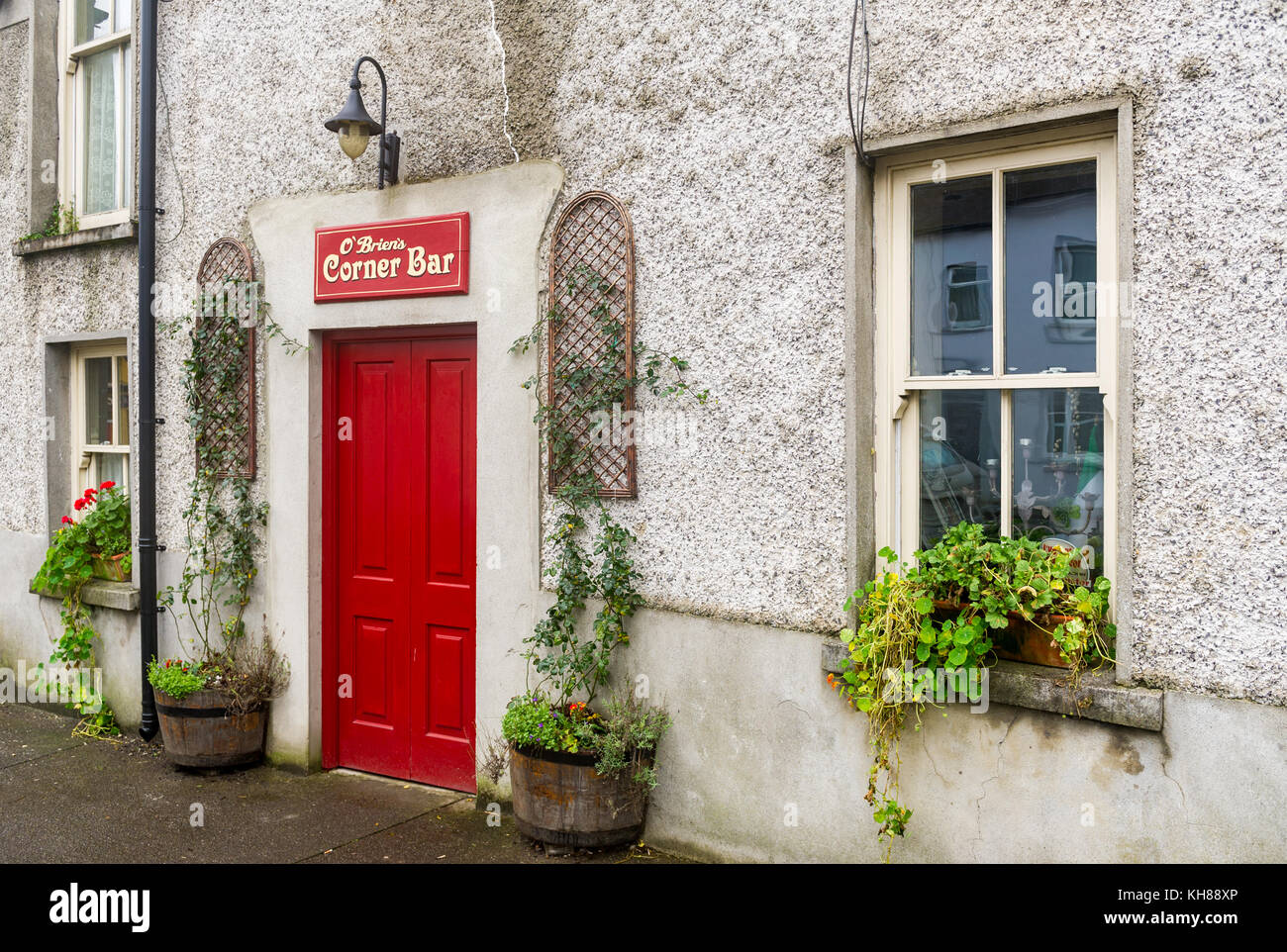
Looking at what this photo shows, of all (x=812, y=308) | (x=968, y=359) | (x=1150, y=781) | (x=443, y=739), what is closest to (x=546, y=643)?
(x=443, y=739)

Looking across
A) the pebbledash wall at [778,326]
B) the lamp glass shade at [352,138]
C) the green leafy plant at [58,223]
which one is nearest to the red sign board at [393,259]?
the pebbledash wall at [778,326]

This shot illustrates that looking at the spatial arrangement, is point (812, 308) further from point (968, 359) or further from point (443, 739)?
point (443, 739)

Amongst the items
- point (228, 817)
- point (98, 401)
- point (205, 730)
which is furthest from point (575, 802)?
point (98, 401)

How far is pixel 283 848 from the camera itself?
196 inches

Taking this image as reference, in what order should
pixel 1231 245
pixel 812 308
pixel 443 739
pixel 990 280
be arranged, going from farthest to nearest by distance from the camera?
pixel 443 739
pixel 812 308
pixel 990 280
pixel 1231 245

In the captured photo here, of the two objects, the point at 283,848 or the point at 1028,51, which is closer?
the point at 1028,51

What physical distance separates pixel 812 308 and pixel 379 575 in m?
3.00

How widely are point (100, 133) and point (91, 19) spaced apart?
86cm

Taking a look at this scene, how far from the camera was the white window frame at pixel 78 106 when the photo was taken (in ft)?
23.7

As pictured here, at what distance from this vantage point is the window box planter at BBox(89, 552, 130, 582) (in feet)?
23.5

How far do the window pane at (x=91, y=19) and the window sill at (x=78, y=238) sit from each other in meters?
1.38

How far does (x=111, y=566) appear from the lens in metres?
7.23

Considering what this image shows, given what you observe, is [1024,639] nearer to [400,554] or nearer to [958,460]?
[958,460]
